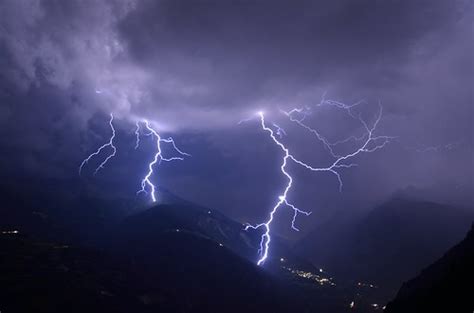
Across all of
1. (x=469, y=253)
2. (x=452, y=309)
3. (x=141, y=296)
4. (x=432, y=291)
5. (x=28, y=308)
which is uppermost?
(x=141, y=296)

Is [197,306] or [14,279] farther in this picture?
[197,306]

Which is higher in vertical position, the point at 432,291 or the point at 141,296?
the point at 141,296

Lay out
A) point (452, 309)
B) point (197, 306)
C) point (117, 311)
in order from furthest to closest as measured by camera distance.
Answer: point (197, 306)
point (117, 311)
point (452, 309)

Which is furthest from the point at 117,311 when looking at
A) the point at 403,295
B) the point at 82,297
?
the point at 403,295

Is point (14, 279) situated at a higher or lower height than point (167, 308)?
higher

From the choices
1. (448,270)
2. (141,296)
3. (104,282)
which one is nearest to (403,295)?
(448,270)

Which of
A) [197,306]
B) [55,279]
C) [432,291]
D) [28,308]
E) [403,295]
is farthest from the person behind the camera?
[197,306]

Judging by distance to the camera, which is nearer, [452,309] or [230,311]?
[452,309]

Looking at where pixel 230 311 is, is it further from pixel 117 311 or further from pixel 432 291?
pixel 432 291

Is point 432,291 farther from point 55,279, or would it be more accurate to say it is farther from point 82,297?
point 55,279
